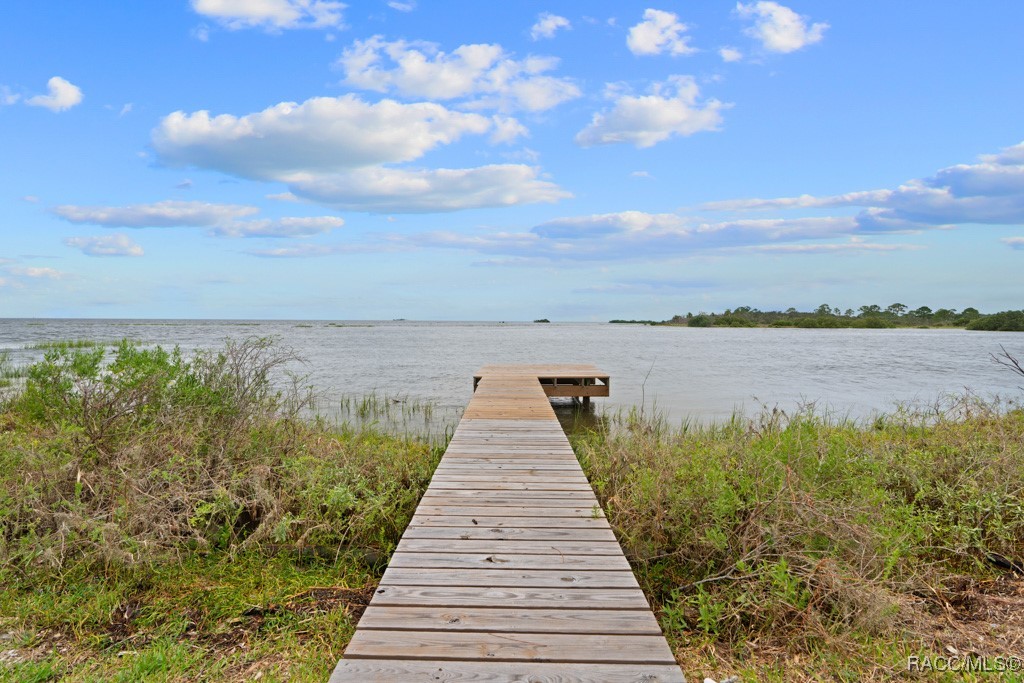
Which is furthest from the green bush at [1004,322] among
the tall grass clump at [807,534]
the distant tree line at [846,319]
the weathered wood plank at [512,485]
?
the weathered wood plank at [512,485]

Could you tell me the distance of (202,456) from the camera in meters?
5.78

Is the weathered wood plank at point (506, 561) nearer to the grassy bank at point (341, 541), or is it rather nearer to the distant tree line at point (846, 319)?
the grassy bank at point (341, 541)

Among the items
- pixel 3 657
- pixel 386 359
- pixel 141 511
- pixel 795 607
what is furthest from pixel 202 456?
pixel 386 359

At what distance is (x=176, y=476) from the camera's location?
15.9ft

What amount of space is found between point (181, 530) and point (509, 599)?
3.31 metres

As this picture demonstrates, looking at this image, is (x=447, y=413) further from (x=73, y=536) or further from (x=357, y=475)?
(x=73, y=536)

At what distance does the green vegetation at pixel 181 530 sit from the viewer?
3.50 m

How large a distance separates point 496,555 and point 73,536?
132 inches

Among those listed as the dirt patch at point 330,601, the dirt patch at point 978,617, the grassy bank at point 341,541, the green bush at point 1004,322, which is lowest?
the dirt patch at point 978,617

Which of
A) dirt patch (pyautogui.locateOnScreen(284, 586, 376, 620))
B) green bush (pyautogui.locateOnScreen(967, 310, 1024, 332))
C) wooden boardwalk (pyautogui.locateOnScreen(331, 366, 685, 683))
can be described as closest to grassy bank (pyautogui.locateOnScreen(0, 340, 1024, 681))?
dirt patch (pyautogui.locateOnScreen(284, 586, 376, 620))

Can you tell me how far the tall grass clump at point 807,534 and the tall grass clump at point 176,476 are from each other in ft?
7.65

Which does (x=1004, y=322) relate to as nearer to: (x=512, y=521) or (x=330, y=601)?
(x=512, y=521)

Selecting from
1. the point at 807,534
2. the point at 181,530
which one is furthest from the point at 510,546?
the point at 181,530

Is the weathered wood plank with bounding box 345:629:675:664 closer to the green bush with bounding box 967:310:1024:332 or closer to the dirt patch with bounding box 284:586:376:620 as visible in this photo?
the dirt patch with bounding box 284:586:376:620
